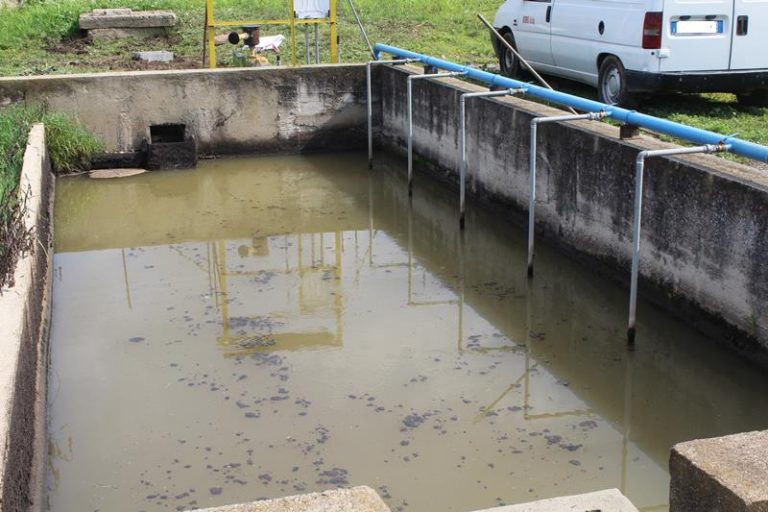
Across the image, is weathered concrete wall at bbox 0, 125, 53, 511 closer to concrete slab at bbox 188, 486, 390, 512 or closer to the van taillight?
concrete slab at bbox 188, 486, 390, 512

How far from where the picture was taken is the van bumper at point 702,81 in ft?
31.8

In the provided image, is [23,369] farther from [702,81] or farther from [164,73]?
Result: [164,73]

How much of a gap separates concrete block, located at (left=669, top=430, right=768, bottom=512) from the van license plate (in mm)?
7187

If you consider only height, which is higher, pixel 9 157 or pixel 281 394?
pixel 9 157

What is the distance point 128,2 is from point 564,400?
1529 centimetres

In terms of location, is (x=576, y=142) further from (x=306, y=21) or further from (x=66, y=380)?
(x=306, y=21)

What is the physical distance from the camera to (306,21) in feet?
42.5

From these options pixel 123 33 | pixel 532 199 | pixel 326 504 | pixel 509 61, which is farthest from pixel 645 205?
pixel 123 33

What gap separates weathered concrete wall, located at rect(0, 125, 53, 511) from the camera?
4168 mm

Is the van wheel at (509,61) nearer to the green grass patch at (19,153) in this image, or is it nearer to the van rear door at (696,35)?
the van rear door at (696,35)

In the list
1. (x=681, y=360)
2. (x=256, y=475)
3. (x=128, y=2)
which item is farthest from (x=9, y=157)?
(x=128, y=2)

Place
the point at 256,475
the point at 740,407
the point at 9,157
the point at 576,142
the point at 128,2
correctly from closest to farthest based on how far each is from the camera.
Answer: the point at 256,475 < the point at 740,407 < the point at 576,142 < the point at 9,157 < the point at 128,2

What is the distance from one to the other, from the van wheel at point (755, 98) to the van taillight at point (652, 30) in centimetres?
154

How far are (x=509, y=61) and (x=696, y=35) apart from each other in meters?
3.86
